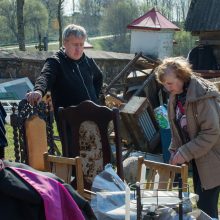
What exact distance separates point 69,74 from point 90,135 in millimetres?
556

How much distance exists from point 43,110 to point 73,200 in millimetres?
1751

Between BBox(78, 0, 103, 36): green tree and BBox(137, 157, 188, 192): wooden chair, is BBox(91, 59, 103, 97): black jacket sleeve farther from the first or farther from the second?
BBox(78, 0, 103, 36): green tree

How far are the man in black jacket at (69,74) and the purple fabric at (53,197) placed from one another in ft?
6.20

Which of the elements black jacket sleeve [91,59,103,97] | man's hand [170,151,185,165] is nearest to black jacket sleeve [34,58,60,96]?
black jacket sleeve [91,59,103,97]

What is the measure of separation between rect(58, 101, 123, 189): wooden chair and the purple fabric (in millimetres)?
1654

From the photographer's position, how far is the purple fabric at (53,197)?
200cm

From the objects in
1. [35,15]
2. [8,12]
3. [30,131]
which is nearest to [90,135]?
[30,131]

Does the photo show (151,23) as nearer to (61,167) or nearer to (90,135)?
(90,135)

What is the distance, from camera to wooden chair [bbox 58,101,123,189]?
3.73 metres

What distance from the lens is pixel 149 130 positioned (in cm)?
705

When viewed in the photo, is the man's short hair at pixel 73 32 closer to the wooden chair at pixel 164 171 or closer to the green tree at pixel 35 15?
Result: the wooden chair at pixel 164 171

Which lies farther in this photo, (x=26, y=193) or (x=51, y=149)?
(x=51, y=149)

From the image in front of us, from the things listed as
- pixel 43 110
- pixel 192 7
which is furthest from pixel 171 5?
pixel 43 110

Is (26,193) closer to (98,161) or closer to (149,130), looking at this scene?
(98,161)
